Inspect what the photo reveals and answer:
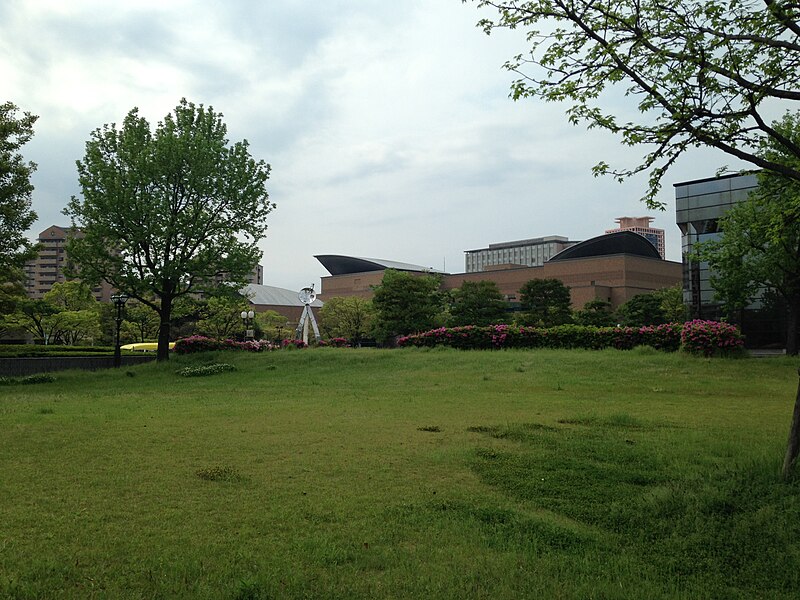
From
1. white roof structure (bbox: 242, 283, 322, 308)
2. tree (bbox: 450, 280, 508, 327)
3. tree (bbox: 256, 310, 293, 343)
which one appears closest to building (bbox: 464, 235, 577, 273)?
white roof structure (bbox: 242, 283, 322, 308)

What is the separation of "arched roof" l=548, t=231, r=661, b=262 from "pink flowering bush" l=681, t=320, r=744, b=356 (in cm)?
6226

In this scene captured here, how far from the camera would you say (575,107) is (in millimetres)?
6570

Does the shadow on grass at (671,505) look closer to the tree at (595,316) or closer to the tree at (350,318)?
the tree at (595,316)

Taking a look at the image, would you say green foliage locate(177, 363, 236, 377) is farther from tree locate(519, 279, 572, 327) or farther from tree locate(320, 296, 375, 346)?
tree locate(320, 296, 375, 346)

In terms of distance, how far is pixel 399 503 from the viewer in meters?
5.51

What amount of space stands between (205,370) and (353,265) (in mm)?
87500

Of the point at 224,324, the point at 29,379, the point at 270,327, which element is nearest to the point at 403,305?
the point at 224,324

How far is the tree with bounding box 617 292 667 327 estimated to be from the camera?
189 ft

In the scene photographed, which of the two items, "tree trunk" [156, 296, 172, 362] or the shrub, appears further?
"tree trunk" [156, 296, 172, 362]

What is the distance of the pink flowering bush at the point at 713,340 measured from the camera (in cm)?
1931

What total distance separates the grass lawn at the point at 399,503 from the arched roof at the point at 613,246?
72460 mm

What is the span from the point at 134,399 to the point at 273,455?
821 cm

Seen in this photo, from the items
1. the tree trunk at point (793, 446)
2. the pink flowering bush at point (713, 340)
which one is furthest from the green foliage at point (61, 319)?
the tree trunk at point (793, 446)

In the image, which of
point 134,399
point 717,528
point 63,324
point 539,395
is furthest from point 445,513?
point 63,324
